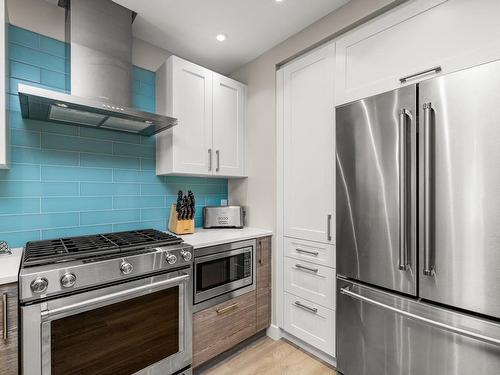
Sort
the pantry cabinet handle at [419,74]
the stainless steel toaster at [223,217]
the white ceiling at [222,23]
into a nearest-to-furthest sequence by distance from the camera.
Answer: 1. the pantry cabinet handle at [419,74]
2. the white ceiling at [222,23]
3. the stainless steel toaster at [223,217]

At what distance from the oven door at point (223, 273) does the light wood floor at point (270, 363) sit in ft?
1.62

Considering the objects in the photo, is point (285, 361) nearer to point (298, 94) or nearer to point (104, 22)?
point (298, 94)

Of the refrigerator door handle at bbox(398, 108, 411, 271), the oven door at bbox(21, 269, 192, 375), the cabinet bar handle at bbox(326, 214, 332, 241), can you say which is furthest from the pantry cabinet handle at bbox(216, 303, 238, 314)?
the refrigerator door handle at bbox(398, 108, 411, 271)

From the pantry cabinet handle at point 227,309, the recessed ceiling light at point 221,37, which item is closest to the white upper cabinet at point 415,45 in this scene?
the recessed ceiling light at point 221,37

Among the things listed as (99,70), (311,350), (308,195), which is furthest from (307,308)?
(99,70)

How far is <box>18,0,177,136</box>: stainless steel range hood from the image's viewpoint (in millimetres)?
1676

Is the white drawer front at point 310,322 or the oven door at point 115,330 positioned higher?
the oven door at point 115,330

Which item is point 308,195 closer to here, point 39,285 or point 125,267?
point 125,267

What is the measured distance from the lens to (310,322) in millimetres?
2068

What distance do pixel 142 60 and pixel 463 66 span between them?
2284 mm

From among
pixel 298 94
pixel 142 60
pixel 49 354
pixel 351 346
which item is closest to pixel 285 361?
pixel 351 346

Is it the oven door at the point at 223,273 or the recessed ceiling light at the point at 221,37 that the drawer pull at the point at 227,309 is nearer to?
the oven door at the point at 223,273

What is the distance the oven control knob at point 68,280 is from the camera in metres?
1.27

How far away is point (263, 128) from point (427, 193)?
1527 mm
